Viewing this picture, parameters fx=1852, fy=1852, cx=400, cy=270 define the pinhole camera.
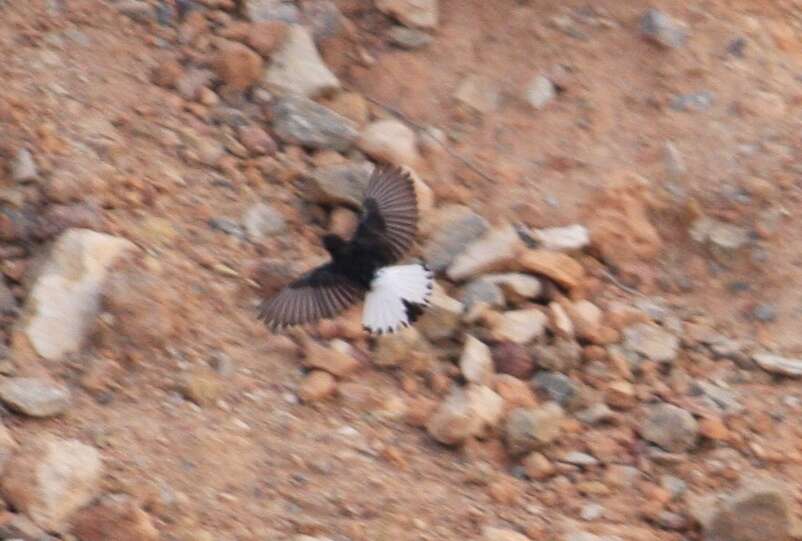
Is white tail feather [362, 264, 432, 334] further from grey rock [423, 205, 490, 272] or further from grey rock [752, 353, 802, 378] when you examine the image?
grey rock [752, 353, 802, 378]

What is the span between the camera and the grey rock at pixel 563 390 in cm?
636

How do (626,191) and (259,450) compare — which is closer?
(259,450)

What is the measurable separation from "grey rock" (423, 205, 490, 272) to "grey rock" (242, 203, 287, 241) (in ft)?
1.80

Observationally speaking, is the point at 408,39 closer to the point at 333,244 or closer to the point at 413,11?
the point at 413,11

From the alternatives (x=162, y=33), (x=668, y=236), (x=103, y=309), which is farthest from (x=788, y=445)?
(x=162, y=33)

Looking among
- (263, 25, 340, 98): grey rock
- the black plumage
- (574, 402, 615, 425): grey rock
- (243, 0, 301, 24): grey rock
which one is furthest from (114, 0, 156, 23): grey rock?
(574, 402, 615, 425): grey rock

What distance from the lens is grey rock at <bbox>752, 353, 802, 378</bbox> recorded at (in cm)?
650

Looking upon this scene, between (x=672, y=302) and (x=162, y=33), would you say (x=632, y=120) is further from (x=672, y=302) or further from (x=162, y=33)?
(x=162, y=33)

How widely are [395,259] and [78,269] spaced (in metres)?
1.20

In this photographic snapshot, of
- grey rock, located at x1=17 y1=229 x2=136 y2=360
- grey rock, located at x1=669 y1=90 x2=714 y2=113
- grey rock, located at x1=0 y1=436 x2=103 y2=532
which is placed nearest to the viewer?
grey rock, located at x1=0 y1=436 x2=103 y2=532

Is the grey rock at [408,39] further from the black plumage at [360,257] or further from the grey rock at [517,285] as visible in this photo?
the grey rock at [517,285]

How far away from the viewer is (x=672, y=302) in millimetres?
6848

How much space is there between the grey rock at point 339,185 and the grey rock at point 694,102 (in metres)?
1.32

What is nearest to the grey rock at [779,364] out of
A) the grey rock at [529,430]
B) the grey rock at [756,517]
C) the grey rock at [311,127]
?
the grey rock at [756,517]
